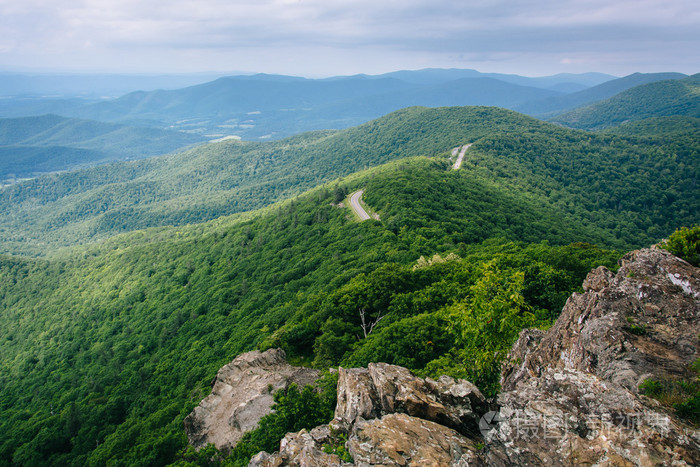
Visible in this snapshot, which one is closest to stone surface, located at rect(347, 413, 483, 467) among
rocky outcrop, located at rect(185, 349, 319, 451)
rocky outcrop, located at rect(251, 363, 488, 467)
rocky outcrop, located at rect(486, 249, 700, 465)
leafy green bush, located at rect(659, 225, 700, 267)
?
rocky outcrop, located at rect(251, 363, 488, 467)

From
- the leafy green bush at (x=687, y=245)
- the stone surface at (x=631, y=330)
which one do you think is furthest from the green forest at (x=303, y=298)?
the leafy green bush at (x=687, y=245)

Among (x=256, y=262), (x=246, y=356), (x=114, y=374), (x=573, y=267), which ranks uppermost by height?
(x=573, y=267)

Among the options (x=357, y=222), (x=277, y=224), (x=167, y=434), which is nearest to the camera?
(x=167, y=434)

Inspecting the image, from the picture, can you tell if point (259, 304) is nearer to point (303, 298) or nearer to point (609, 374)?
point (303, 298)

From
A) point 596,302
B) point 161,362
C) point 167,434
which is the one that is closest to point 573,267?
point 596,302

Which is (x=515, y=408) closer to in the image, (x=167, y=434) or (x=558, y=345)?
(x=558, y=345)

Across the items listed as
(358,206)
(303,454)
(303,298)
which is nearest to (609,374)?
(303,454)
